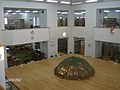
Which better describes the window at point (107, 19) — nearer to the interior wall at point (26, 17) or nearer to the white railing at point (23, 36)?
the white railing at point (23, 36)

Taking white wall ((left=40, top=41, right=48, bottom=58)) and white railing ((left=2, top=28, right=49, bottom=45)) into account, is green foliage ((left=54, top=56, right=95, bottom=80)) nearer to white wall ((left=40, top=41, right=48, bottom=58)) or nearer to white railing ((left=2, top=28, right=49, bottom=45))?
white railing ((left=2, top=28, right=49, bottom=45))

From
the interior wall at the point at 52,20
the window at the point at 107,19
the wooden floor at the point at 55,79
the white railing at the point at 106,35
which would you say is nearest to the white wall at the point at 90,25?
the window at the point at 107,19

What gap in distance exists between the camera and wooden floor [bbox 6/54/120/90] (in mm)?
7418

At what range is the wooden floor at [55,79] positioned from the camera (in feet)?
24.3

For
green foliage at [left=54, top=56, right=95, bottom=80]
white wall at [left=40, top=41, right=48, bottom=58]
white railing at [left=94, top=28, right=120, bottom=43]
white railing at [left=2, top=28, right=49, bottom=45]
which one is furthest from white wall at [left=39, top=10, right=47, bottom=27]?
green foliage at [left=54, top=56, right=95, bottom=80]

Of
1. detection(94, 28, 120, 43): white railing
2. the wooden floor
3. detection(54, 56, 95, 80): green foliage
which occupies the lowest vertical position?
the wooden floor

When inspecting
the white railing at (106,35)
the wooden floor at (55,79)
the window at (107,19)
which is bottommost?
the wooden floor at (55,79)

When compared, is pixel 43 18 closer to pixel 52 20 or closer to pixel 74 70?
pixel 52 20

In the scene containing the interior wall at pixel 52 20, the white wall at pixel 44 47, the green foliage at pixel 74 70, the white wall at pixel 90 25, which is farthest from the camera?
the white wall at pixel 44 47

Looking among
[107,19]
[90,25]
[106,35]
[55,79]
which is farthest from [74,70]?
[107,19]

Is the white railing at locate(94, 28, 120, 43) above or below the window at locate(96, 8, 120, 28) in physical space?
below

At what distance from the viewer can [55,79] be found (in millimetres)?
8281

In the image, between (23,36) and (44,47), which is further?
(44,47)

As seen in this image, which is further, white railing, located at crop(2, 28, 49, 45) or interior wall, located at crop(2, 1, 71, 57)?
interior wall, located at crop(2, 1, 71, 57)
